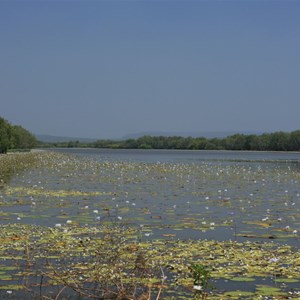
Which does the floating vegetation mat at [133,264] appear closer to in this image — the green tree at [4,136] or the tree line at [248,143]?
the green tree at [4,136]

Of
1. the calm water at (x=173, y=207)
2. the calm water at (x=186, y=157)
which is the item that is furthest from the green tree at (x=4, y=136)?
the calm water at (x=173, y=207)

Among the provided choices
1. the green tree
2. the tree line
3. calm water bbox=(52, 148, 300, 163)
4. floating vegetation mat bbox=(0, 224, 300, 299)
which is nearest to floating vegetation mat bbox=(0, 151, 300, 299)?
floating vegetation mat bbox=(0, 224, 300, 299)

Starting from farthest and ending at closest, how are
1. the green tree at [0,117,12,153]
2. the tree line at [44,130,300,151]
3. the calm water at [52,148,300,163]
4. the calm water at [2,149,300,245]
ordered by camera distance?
the tree line at [44,130,300,151]
the green tree at [0,117,12,153]
the calm water at [52,148,300,163]
the calm water at [2,149,300,245]

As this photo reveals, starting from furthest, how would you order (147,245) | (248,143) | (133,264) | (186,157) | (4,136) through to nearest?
(248,143) → (186,157) → (4,136) → (147,245) → (133,264)

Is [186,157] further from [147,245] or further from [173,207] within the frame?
[147,245]

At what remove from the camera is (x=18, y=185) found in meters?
28.5

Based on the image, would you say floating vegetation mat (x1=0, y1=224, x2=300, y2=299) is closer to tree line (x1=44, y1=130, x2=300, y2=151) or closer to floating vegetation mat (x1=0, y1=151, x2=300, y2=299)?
floating vegetation mat (x1=0, y1=151, x2=300, y2=299)

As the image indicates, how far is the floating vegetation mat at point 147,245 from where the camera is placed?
898 cm

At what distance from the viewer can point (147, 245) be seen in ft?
41.0

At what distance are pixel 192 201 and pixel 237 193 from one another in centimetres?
471

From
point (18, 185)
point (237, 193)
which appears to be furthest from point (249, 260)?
point (18, 185)

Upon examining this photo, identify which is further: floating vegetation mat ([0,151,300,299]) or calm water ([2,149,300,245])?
calm water ([2,149,300,245])

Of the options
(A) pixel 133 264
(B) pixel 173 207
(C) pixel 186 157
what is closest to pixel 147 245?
(A) pixel 133 264

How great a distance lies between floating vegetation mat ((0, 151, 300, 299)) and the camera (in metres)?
8.98
